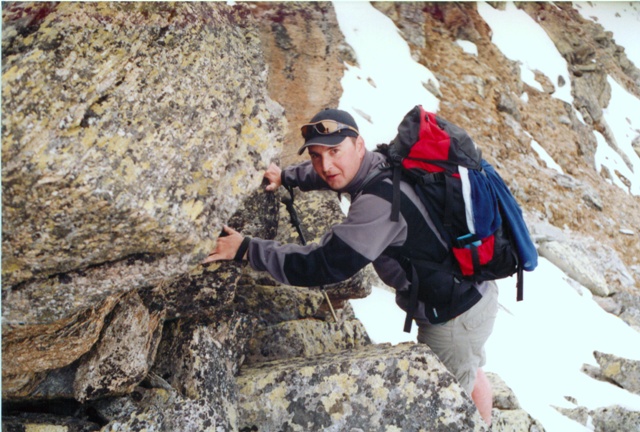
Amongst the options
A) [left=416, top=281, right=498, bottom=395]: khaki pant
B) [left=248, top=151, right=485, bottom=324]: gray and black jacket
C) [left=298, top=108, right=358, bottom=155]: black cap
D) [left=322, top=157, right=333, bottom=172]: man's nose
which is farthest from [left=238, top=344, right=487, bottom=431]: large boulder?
[left=298, top=108, right=358, bottom=155]: black cap

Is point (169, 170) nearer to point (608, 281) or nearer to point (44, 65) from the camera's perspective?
point (44, 65)

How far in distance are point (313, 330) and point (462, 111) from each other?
19.1 meters

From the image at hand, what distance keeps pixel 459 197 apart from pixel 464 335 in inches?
69.5

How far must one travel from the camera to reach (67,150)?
3.96 metres

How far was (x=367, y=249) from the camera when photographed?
16.8ft

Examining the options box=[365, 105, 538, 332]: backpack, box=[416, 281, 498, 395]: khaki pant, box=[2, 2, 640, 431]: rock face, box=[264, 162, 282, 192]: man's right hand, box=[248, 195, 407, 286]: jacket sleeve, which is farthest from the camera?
box=[264, 162, 282, 192]: man's right hand

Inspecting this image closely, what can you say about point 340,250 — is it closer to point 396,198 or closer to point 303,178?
point 396,198

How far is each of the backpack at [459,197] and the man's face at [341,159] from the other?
0.27 m

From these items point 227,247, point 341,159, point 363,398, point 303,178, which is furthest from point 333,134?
point 363,398

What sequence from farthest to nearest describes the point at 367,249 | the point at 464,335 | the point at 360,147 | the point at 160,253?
the point at 464,335 → the point at 360,147 → the point at 367,249 → the point at 160,253

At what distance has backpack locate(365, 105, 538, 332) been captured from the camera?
5375 mm

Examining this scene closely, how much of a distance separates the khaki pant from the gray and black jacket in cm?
21

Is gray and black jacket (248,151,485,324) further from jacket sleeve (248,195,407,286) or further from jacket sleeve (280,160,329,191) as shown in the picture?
jacket sleeve (280,160,329,191)

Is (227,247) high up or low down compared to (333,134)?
down
